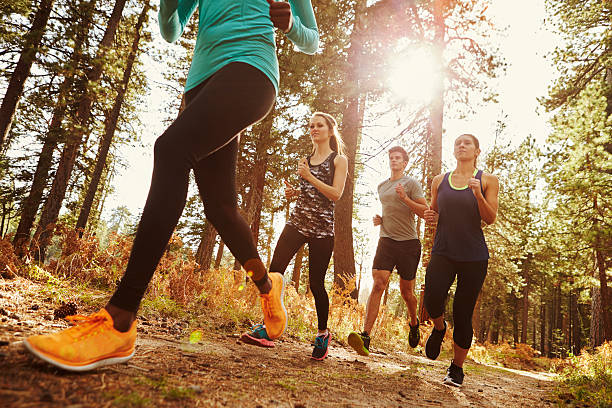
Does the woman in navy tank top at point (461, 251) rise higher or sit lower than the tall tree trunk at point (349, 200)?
lower

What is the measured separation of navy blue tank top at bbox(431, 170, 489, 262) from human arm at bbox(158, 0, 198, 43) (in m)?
2.95

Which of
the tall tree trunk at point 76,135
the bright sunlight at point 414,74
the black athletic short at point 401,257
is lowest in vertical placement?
the black athletic short at point 401,257

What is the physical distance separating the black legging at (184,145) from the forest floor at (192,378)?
38 cm

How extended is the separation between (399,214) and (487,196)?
1.57m

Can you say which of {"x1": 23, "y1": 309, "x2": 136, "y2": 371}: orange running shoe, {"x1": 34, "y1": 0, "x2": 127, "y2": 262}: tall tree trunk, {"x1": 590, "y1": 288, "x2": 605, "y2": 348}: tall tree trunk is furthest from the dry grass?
{"x1": 590, "y1": 288, "x2": 605, "y2": 348}: tall tree trunk

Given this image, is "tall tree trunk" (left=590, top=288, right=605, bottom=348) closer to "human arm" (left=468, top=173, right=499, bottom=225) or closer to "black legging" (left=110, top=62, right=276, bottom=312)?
"human arm" (left=468, top=173, right=499, bottom=225)

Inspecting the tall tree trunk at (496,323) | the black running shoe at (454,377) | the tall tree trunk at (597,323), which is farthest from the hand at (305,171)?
the tall tree trunk at (496,323)

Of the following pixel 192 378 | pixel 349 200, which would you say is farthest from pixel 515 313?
pixel 192 378

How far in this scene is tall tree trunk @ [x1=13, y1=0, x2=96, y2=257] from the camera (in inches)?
418

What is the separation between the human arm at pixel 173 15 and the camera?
7.11 ft

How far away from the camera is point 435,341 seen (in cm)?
396

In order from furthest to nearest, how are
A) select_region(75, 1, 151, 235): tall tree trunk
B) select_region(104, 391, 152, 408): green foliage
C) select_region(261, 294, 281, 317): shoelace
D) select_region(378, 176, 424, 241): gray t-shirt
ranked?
select_region(75, 1, 151, 235): tall tree trunk < select_region(378, 176, 424, 241): gray t-shirt < select_region(261, 294, 281, 317): shoelace < select_region(104, 391, 152, 408): green foliage

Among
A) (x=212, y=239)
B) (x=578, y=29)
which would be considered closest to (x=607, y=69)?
(x=578, y=29)

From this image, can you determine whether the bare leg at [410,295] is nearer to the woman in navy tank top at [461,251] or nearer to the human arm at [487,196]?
the woman in navy tank top at [461,251]
